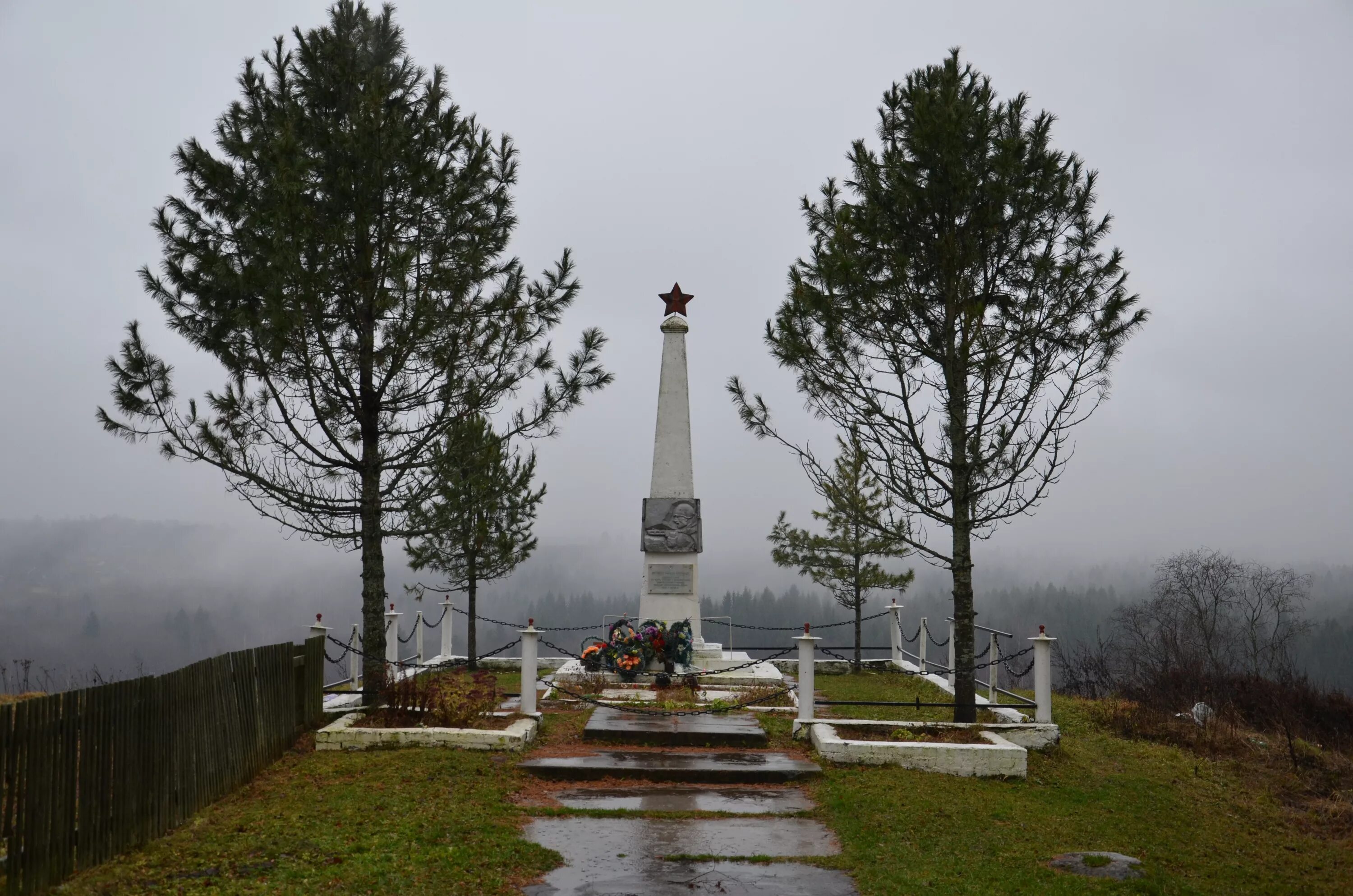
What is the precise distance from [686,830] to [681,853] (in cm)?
73

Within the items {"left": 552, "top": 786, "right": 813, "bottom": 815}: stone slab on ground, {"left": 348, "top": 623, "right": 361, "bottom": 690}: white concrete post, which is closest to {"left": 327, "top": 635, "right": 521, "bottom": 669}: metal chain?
{"left": 348, "top": 623, "right": 361, "bottom": 690}: white concrete post

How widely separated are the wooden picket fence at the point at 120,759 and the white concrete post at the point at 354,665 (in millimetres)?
4984

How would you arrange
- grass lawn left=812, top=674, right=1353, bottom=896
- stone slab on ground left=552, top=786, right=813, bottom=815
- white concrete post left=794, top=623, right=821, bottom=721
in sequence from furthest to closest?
white concrete post left=794, top=623, right=821, bottom=721, stone slab on ground left=552, top=786, right=813, bottom=815, grass lawn left=812, top=674, right=1353, bottom=896

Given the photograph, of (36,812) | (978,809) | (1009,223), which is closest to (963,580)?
(978,809)

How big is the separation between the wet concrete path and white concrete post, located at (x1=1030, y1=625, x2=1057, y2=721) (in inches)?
136

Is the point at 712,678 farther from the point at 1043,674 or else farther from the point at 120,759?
the point at 120,759

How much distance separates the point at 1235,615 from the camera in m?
25.9

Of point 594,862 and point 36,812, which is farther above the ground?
point 36,812

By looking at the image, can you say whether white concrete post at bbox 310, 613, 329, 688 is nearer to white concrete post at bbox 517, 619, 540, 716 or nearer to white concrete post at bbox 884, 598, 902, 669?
white concrete post at bbox 517, 619, 540, 716

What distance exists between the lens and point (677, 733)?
1104 centimetres

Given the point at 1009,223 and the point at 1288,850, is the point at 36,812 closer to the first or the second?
the point at 1288,850

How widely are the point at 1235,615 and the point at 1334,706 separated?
9.35 m

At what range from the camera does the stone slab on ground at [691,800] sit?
8.48 meters

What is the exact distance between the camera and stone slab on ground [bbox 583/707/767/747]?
11023mm
